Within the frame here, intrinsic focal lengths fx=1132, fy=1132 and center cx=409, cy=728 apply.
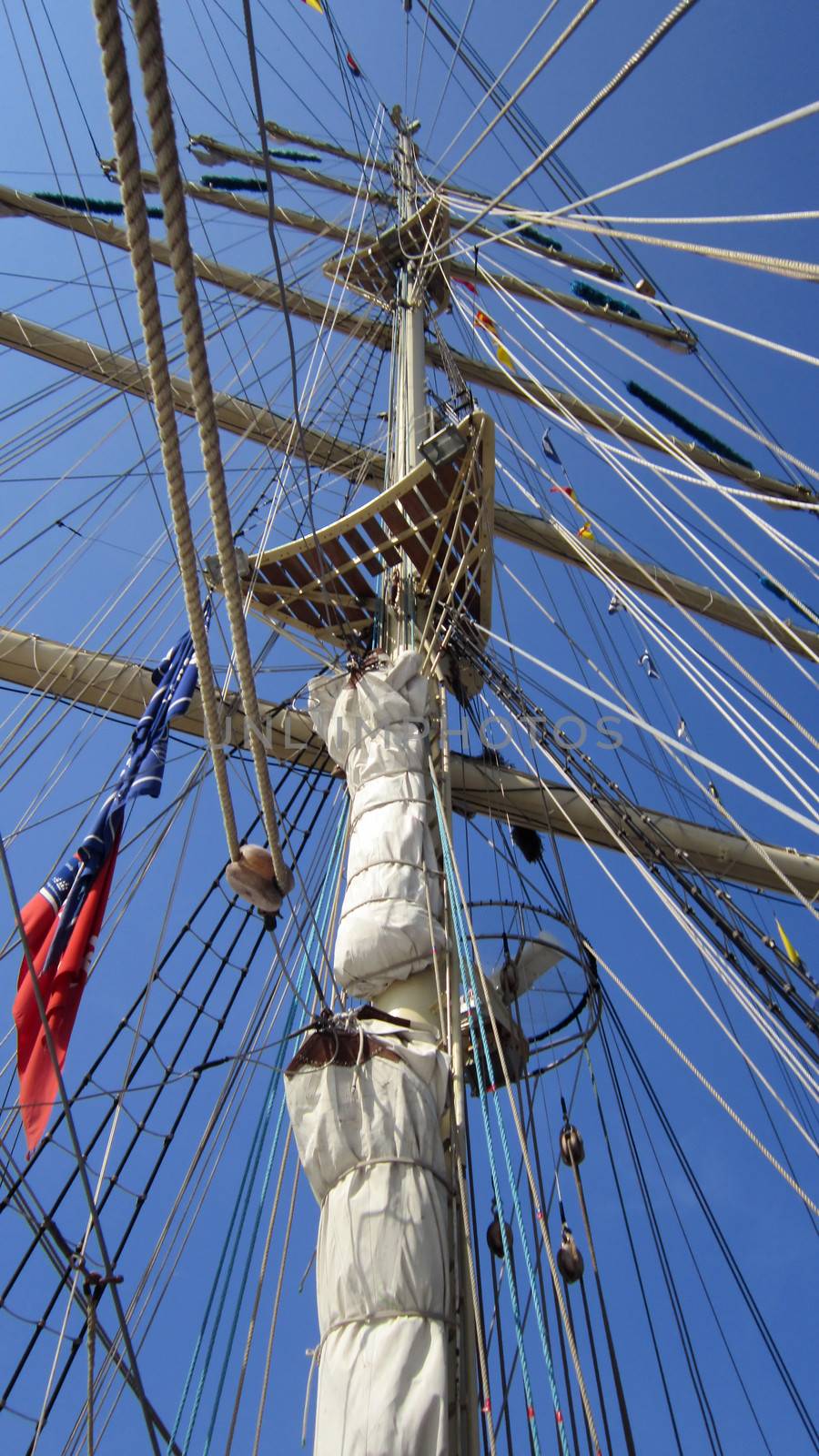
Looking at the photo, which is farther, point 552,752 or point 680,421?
point 680,421

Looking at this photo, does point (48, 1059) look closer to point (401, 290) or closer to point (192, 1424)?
point (192, 1424)

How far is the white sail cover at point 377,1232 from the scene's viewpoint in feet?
8.73

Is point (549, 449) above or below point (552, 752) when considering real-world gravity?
above

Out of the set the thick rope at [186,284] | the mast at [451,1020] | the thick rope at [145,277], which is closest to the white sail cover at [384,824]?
the mast at [451,1020]

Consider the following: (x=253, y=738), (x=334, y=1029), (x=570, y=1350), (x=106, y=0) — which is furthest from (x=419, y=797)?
(x=106, y=0)

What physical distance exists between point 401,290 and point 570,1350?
29.2 ft

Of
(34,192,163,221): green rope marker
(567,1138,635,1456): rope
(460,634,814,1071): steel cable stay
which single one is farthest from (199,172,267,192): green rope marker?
(567,1138,635,1456): rope

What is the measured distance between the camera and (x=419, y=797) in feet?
14.6

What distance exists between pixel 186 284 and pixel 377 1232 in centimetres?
238

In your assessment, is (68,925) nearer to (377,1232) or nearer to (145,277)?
(377,1232)

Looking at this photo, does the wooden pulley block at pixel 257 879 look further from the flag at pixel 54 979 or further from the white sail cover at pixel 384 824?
the flag at pixel 54 979

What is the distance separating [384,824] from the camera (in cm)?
428

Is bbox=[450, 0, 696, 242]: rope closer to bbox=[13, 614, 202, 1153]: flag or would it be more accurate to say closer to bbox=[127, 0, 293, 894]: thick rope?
bbox=[127, 0, 293, 894]: thick rope

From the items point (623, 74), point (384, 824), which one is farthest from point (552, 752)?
point (623, 74)
